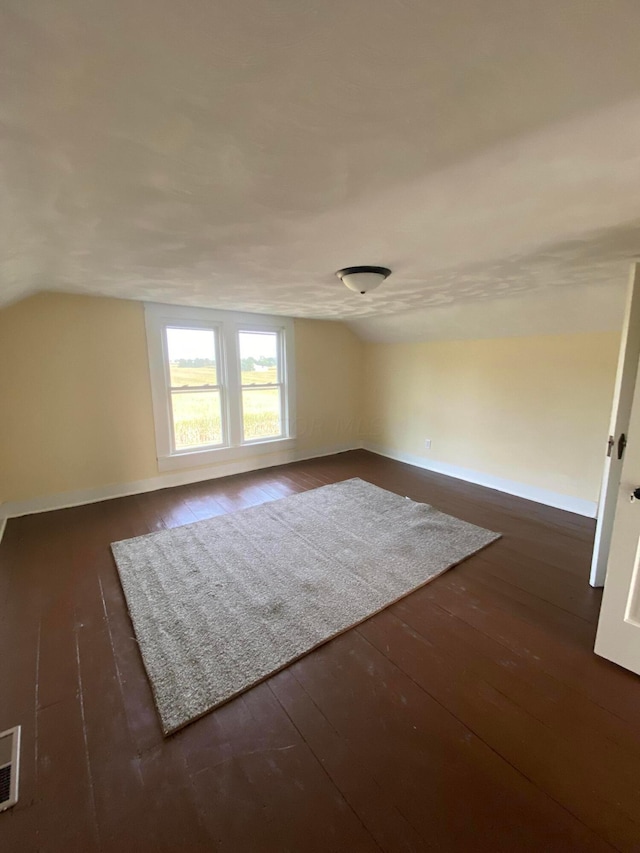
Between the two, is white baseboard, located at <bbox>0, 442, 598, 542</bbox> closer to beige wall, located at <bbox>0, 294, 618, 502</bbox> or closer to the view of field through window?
beige wall, located at <bbox>0, 294, 618, 502</bbox>

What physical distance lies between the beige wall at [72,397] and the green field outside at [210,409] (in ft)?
1.15

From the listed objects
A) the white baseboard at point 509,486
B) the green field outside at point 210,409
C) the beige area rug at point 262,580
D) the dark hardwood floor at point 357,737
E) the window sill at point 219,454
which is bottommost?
the dark hardwood floor at point 357,737

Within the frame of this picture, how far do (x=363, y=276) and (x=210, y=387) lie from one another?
8.51ft

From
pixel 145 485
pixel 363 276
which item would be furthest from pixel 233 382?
pixel 363 276

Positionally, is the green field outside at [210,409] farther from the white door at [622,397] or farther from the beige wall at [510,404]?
the white door at [622,397]

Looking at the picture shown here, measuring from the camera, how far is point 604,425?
311cm

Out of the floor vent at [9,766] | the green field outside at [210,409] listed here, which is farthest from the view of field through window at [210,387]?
the floor vent at [9,766]

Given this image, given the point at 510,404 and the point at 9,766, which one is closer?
the point at 9,766

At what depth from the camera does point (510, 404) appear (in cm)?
377

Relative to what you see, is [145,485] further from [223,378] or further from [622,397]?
[622,397]

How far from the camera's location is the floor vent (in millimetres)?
1202

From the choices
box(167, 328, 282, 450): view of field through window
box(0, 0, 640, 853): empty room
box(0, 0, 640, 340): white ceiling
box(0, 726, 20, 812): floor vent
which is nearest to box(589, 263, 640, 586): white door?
box(0, 0, 640, 853): empty room

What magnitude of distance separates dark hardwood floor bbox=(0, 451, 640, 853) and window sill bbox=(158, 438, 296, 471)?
1824 millimetres

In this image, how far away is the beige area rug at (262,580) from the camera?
172 centimetres
